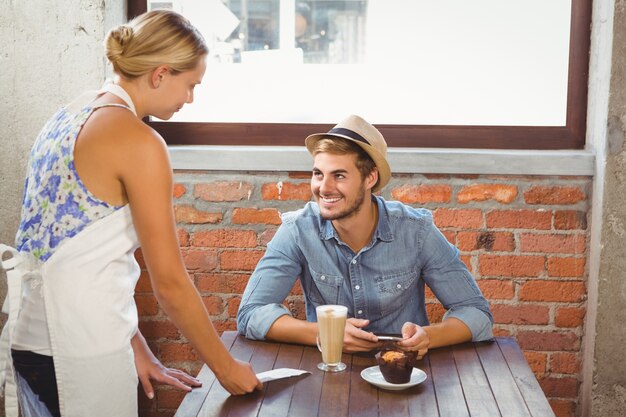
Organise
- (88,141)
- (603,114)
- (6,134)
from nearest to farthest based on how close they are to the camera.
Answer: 1. (88,141)
2. (603,114)
3. (6,134)

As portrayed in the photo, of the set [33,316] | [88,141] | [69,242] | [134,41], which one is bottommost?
[33,316]

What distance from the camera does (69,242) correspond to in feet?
4.96

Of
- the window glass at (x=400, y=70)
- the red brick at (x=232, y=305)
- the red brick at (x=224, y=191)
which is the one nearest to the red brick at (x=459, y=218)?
the window glass at (x=400, y=70)

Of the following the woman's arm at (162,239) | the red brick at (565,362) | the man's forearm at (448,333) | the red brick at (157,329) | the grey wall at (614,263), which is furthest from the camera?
the red brick at (157,329)

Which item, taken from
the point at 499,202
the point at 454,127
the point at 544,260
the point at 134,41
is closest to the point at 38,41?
the point at 134,41

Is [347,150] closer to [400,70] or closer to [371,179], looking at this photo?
[371,179]

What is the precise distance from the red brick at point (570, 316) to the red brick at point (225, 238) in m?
1.13

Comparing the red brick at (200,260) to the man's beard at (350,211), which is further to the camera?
the red brick at (200,260)

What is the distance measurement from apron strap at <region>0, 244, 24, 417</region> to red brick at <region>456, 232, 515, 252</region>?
5.33 feet

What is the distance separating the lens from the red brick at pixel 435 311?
9.09ft

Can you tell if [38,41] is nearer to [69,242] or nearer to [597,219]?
[69,242]

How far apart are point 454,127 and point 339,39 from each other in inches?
21.1

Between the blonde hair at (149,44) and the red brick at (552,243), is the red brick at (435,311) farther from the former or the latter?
the blonde hair at (149,44)

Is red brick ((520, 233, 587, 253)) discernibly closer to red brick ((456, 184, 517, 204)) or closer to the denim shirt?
red brick ((456, 184, 517, 204))
